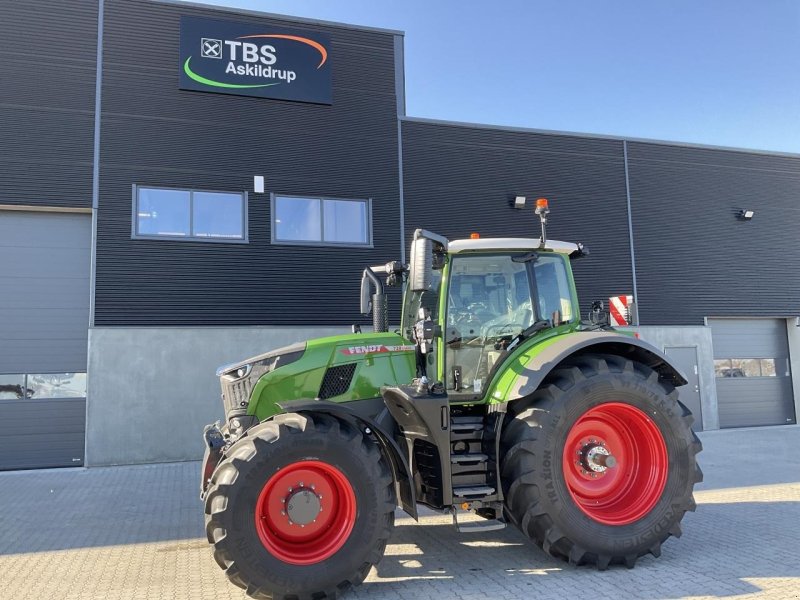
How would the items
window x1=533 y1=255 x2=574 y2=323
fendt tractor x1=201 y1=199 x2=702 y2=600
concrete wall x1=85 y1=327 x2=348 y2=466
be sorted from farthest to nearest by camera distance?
concrete wall x1=85 y1=327 x2=348 y2=466, window x1=533 y1=255 x2=574 y2=323, fendt tractor x1=201 y1=199 x2=702 y2=600

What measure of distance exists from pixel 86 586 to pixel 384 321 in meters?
3.18

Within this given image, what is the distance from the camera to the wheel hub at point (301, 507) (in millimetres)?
4125

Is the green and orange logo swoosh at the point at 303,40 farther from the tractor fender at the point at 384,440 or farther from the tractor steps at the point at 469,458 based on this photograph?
the tractor steps at the point at 469,458

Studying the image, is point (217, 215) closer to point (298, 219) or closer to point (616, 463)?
point (298, 219)

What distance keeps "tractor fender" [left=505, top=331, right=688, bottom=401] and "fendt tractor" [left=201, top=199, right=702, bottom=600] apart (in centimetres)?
2

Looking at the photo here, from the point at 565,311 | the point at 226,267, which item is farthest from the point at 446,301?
the point at 226,267

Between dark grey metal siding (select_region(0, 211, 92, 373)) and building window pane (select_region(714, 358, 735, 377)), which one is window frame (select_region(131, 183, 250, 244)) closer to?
dark grey metal siding (select_region(0, 211, 92, 373))

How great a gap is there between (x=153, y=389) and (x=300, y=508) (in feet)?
Result: 25.5

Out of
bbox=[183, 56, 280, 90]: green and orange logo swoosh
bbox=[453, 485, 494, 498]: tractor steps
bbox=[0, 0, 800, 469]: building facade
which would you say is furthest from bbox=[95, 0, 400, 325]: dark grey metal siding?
bbox=[453, 485, 494, 498]: tractor steps

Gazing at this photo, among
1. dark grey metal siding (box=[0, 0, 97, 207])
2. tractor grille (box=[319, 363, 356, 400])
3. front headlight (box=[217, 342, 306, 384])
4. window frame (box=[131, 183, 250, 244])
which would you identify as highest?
dark grey metal siding (box=[0, 0, 97, 207])

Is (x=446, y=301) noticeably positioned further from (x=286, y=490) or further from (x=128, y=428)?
(x=128, y=428)

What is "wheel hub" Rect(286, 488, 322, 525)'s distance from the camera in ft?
13.5

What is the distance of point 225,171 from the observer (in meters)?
11.8

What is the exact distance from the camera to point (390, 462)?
4.62 meters
